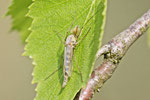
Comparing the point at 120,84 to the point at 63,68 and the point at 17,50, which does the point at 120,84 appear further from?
the point at 63,68

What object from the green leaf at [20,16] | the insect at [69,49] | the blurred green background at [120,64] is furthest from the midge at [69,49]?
the blurred green background at [120,64]

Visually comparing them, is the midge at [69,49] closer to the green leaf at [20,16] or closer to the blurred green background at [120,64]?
the green leaf at [20,16]

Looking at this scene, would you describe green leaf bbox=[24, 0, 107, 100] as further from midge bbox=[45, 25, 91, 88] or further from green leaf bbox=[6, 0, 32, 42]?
green leaf bbox=[6, 0, 32, 42]

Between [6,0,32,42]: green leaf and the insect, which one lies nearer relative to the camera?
the insect

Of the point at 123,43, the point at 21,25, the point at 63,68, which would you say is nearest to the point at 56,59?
the point at 63,68

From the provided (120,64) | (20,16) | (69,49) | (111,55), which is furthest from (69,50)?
(120,64)

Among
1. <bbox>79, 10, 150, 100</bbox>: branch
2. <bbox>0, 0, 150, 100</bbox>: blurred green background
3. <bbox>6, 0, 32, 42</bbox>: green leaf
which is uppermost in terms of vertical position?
<bbox>6, 0, 32, 42</bbox>: green leaf

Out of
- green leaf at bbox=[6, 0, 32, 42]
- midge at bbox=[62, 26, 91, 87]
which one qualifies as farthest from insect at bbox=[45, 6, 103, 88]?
green leaf at bbox=[6, 0, 32, 42]
